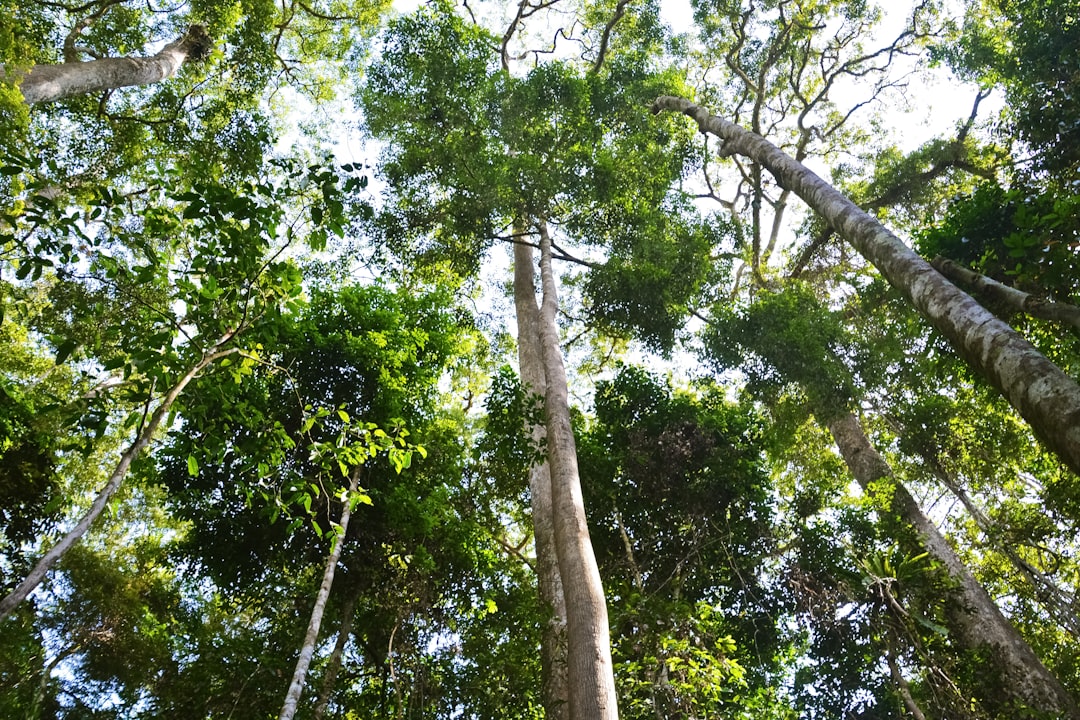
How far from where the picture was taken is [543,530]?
26.8 ft

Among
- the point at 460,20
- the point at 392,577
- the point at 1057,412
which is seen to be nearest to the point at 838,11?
the point at 460,20

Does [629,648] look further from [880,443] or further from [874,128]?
[874,128]

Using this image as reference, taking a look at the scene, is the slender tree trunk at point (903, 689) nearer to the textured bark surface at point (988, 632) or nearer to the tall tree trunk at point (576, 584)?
the textured bark surface at point (988, 632)

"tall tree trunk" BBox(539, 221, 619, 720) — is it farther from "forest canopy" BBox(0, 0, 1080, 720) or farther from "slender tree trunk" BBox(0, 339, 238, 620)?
"slender tree trunk" BBox(0, 339, 238, 620)

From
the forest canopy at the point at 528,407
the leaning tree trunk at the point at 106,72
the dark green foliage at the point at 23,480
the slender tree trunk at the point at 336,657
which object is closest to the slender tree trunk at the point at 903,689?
the forest canopy at the point at 528,407

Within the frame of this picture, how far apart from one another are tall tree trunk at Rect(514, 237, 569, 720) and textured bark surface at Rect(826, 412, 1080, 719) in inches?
211

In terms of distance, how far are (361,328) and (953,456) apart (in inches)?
397

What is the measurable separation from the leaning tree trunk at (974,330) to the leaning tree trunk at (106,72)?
8301mm

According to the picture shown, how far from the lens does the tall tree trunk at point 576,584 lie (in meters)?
4.32

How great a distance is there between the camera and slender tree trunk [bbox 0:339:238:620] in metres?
2.71

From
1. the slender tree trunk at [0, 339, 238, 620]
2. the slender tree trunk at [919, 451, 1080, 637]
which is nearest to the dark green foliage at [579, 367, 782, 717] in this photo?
the slender tree trunk at [919, 451, 1080, 637]

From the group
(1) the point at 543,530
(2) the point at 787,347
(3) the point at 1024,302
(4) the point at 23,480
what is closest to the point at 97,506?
→ (1) the point at 543,530

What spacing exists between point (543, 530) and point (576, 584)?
9.92ft

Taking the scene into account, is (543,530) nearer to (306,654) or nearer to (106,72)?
(306,654)
